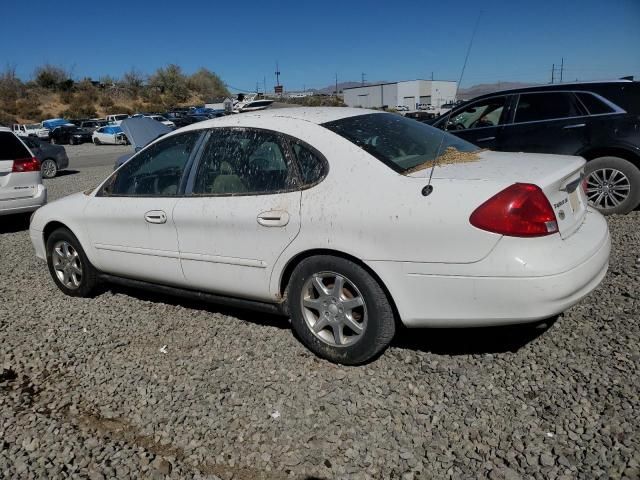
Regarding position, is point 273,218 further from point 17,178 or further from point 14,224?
point 14,224

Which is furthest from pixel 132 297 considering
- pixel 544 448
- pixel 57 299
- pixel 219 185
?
pixel 544 448

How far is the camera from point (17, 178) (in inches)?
309

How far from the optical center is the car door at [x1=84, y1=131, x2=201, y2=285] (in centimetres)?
392

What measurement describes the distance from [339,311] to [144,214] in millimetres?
1753

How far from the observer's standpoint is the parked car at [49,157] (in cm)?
1585

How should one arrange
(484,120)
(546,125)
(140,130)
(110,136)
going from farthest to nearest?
(110,136), (140,130), (484,120), (546,125)

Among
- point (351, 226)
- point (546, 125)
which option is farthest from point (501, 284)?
point (546, 125)

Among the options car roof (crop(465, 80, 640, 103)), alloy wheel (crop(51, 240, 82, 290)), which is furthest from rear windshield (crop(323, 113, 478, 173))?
car roof (crop(465, 80, 640, 103))

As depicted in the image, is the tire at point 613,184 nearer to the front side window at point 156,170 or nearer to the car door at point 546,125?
the car door at point 546,125

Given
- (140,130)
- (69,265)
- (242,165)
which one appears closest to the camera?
(242,165)

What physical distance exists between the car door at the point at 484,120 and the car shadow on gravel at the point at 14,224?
7.00 metres

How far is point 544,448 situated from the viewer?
2.44m

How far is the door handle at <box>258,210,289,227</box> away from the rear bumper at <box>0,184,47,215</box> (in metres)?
6.08

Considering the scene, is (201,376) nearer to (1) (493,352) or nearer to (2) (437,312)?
(2) (437,312)
